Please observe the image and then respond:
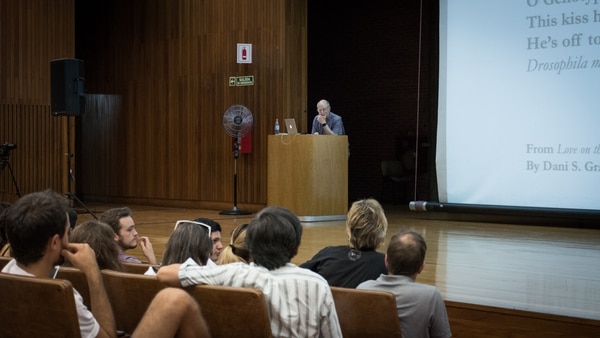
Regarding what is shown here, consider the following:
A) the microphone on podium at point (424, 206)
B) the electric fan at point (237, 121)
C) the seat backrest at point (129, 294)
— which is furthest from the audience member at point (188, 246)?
the electric fan at point (237, 121)

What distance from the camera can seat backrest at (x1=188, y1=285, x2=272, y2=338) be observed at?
2344 mm

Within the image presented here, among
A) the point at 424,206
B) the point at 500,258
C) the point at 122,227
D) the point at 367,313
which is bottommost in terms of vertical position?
the point at 500,258

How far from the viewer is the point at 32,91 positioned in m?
10.3

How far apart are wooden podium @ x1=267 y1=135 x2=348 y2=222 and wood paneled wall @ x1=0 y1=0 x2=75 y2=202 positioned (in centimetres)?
360

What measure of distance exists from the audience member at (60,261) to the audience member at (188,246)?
28cm

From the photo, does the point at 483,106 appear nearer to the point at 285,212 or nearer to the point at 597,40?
the point at 597,40

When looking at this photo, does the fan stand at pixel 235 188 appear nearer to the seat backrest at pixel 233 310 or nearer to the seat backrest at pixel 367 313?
the seat backrest at pixel 367 313

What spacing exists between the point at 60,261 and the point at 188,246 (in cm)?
43

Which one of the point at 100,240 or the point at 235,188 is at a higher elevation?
the point at 100,240

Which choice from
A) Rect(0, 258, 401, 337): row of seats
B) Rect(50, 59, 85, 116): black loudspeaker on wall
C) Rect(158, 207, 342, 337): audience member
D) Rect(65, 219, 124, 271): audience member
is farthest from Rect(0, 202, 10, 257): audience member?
Rect(50, 59, 85, 116): black loudspeaker on wall

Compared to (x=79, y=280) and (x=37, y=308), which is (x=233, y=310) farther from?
(x=79, y=280)

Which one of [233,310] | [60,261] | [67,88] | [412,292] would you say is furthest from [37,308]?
[67,88]

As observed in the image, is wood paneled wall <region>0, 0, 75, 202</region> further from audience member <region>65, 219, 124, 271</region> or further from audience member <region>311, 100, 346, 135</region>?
audience member <region>65, 219, 124, 271</region>

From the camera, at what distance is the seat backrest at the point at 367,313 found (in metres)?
2.60
